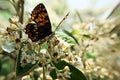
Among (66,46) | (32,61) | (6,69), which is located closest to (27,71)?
(32,61)

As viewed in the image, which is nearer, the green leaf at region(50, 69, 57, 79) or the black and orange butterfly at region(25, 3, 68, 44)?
the black and orange butterfly at region(25, 3, 68, 44)

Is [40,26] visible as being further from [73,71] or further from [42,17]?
[73,71]

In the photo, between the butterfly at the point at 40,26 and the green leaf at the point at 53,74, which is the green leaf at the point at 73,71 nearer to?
the green leaf at the point at 53,74

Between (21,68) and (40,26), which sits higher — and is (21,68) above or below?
below

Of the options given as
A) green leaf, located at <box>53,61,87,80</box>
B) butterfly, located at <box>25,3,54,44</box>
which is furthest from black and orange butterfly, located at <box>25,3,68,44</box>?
green leaf, located at <box>53,61,87,80</box>

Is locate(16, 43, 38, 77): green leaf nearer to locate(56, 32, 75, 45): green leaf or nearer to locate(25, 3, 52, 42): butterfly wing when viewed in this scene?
locate(25, 3, 52, 42): butterfly wing

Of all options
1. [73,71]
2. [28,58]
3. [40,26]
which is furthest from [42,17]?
[73,71]

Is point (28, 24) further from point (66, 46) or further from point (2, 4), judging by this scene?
point (2, 4)

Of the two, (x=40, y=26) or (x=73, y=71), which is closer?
(x=40, y=26)

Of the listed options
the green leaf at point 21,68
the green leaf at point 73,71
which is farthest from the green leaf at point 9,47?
the green leaf at point 73,71
